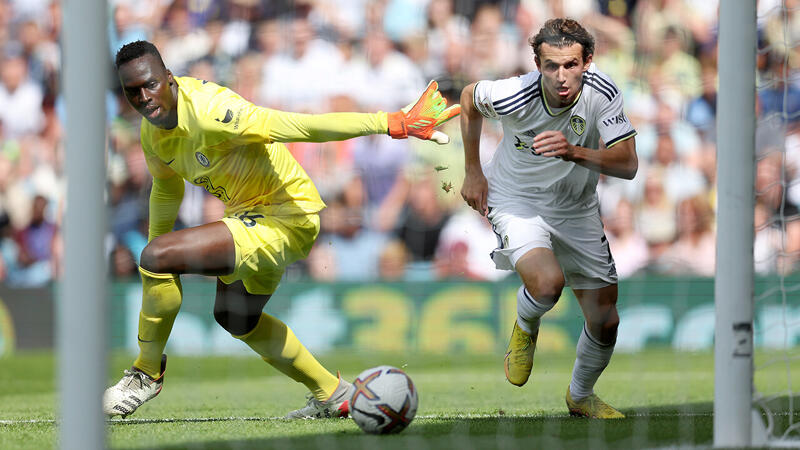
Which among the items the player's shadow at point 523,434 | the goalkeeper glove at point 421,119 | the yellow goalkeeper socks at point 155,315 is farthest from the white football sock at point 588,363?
the yellow goalkeeper socks at point 155,315

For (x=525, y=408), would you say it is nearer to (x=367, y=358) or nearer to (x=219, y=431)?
(x=219, y=431)

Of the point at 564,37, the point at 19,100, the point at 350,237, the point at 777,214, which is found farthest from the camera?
the point at 19,100

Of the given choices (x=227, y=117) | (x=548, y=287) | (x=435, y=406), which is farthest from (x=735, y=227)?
(x=435, y=406)

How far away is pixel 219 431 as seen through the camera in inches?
176

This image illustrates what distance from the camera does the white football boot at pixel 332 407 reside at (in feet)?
16.5

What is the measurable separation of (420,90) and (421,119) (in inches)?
44.0

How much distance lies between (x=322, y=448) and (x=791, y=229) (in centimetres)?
581

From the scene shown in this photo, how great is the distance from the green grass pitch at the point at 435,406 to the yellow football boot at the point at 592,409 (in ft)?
0.23

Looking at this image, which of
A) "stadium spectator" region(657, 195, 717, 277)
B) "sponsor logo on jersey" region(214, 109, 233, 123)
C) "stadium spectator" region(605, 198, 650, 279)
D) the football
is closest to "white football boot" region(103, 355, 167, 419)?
the football

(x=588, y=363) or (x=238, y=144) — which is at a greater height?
(x=238, y=144)

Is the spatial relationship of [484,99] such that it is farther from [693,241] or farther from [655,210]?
[693,241]

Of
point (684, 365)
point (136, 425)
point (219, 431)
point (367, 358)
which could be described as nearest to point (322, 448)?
point (219, 431)

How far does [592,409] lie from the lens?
496cm

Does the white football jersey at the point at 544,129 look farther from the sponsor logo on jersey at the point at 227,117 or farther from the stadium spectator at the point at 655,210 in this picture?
the stadium spectator at the point at 655,210
